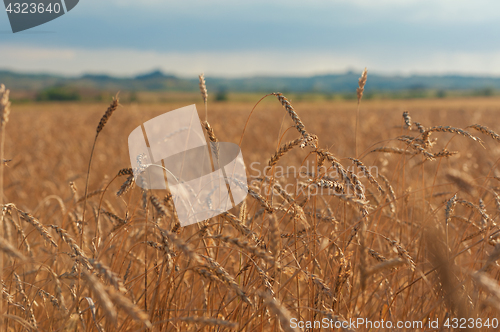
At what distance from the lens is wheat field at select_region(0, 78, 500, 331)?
3.95 feet

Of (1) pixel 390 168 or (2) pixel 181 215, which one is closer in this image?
(2) pixel 181 215

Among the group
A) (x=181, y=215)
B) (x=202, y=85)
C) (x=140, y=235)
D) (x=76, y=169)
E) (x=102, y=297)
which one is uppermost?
(x=202, y=85)

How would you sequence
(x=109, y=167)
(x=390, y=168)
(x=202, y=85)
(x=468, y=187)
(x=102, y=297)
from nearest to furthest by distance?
(x=102, y=297), (x=468, y=187), (x=202, y=85), (x=390, y=168), (x=109, y=167)

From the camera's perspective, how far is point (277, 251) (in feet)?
5.49

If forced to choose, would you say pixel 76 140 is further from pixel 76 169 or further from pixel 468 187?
pixel 468 187

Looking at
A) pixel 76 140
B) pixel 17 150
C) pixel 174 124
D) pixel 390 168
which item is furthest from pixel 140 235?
pixel 76 140

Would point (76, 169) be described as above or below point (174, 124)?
below

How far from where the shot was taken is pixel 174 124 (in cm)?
314

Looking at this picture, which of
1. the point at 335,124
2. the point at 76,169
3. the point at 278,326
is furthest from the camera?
the point at 335,124

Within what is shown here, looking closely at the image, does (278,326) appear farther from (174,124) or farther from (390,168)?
(390,168)

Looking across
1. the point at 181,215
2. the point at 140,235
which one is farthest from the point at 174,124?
the point at 181,215

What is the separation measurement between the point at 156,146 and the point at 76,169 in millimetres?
6439

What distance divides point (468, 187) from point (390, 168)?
428 centimetres

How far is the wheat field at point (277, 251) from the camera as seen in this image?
3.95 feet
